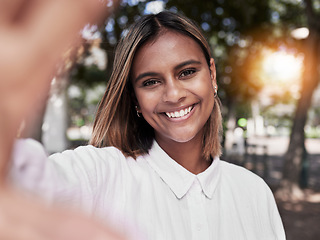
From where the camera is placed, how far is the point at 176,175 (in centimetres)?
194

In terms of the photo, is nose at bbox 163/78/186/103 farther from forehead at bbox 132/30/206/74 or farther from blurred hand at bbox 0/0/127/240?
blurred hand at bbox 0/0/127/240

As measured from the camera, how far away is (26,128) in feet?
0.90

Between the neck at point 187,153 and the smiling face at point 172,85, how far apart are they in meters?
0.22

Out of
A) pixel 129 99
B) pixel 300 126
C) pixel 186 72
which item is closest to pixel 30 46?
pixel 186 72

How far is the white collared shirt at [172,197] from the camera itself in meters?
1.57

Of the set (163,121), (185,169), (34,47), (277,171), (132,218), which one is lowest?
(277,171)

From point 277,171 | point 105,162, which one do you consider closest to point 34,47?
point 105,162

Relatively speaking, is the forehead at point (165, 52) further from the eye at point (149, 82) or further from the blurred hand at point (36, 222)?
the blurred hand at point (36, 222)

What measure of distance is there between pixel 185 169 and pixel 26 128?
69.7 inches

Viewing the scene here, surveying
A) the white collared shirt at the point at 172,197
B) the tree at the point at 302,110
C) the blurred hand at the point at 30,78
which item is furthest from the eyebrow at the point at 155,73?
the tree at the point at 302,110

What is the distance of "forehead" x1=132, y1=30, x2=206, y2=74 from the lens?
175cm

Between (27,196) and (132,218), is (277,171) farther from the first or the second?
(27,196)

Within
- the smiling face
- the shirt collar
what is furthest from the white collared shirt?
the smiling face

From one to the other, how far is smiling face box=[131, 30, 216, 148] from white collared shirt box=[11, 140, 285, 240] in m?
0.25
